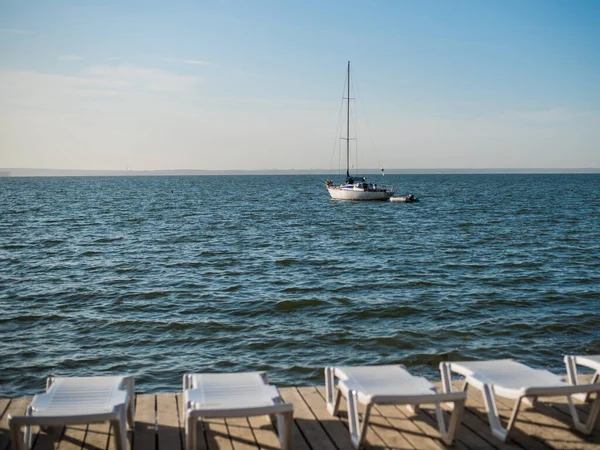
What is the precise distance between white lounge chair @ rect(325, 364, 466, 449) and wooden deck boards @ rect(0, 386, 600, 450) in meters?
0.16

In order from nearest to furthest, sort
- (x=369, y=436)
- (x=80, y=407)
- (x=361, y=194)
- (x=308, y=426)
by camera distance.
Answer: (x=80, y=407)
(x=369, y=436)
(x=308, y=426)
(x=361, y=194)

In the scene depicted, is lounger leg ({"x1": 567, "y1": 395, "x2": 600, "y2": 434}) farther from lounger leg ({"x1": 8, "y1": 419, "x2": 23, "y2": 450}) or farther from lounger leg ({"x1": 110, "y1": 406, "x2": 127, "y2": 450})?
lounger leg ({"x1": 8, "y1": 419, "x2": 23, "y2": 450})

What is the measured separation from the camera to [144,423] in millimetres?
5676

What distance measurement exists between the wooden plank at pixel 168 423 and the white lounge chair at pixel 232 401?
0.38 meters

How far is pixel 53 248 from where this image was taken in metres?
27.2

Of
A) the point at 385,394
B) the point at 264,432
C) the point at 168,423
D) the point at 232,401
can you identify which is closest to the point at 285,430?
the point at 232,401

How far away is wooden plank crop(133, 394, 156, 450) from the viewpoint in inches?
208

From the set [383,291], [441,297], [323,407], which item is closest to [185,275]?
[383,291]

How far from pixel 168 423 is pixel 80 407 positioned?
110 cm

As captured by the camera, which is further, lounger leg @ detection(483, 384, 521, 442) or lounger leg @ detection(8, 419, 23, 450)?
lounger leg @ detection(483, 384, 521, 442)

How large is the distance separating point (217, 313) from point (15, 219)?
33.7 metres

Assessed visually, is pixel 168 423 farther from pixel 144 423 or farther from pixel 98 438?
pixel 98 438

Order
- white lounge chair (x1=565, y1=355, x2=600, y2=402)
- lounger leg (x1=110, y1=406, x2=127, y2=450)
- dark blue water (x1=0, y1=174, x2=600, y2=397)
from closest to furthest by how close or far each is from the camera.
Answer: lounger leg (x1=110, y1=406, x2=127, y2=450), white lounge chair (x1=565, y1=355, x2=600, y2=402), dark blue water (x1=0, y1=174, x2=600, y2=397)

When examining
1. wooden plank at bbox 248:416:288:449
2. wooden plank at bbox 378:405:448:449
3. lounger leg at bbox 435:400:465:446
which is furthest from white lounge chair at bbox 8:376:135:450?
lounger leg at bbox 435:400:465:446
